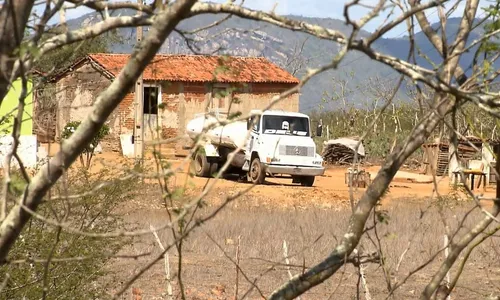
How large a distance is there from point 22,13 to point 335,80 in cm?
4775

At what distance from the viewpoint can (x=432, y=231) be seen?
17.4 meters

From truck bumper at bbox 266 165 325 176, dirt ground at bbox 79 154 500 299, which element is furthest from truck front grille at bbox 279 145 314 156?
dirt ground at bbox 79 154 500 299

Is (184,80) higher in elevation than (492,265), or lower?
higher

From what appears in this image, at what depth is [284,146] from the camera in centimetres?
2628

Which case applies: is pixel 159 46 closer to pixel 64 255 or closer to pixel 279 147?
pixel 64 255

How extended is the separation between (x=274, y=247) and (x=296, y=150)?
1160cm

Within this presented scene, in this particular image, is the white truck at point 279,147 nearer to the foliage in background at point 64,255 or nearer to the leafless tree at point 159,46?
the foliage in background at point 64,255

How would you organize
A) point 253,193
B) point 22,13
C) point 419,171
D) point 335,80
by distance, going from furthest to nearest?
point 335,80 < point 419,171 < point 253,193 < point 22,13

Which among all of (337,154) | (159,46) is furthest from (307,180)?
(159,46)

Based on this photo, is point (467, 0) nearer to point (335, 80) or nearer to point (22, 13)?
point (22, 13)

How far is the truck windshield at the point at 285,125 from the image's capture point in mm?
26422

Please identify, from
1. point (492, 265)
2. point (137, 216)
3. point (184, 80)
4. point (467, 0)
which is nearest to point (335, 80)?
point (184, 80)

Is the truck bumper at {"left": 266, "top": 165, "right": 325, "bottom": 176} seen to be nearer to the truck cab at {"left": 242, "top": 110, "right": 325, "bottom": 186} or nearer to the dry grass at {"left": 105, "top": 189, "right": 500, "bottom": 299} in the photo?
the truck cab at {"left": 242, "top": 110, "right": 325, "bottom": 186}

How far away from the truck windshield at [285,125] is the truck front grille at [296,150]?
1.61 ft
